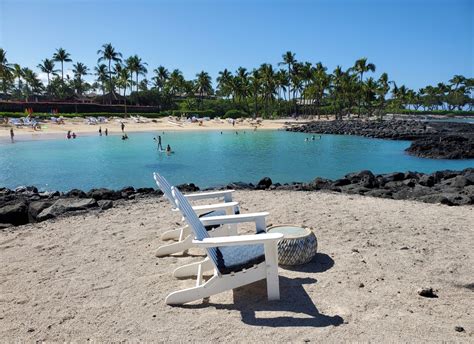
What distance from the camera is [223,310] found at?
381 cm

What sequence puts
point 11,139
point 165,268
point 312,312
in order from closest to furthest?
point 312,312
point 165,268
point 11,139

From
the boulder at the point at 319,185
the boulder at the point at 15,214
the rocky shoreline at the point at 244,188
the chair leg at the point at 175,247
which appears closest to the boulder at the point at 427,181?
the rocky shoreline at the point at 244,188

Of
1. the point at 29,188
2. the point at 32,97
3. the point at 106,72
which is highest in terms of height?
the point at 106,72

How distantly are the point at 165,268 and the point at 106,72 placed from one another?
8962 centimetres

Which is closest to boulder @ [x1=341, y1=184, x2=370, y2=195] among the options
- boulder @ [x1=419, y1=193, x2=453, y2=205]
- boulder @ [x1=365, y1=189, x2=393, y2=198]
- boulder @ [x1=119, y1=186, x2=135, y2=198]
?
boulder @ [x1=365, y1=189, x2=393, y2=198]

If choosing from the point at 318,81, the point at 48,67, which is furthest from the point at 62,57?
the point at 318,81

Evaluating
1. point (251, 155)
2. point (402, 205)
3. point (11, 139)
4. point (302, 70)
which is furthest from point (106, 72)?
point (402, 205)

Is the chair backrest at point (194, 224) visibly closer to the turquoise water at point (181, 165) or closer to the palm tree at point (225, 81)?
the turquoise water at point (181, 165)

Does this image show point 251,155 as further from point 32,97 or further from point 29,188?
point 32,97

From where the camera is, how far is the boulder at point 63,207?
794 centimetres

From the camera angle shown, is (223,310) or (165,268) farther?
(165,268)

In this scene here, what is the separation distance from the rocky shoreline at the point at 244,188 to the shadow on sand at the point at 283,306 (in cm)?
540

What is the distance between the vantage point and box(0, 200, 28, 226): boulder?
8.03 m

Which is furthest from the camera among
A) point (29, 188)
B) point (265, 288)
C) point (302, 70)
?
point (302, 70)
